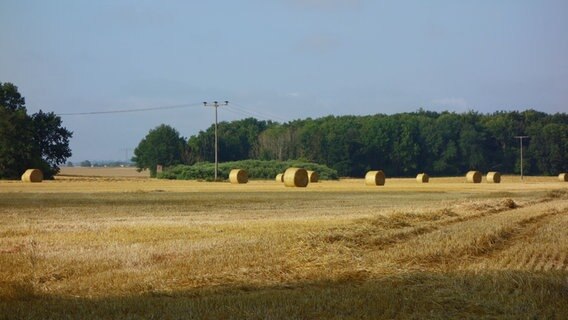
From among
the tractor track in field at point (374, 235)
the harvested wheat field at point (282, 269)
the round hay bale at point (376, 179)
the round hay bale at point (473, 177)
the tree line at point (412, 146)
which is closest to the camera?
the harvested wheat field at point (282, 269)

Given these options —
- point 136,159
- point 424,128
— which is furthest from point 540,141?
point 136,159

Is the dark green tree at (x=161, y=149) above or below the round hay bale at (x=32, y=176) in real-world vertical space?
above

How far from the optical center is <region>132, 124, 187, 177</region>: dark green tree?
11288 cm

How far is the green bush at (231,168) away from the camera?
265ft

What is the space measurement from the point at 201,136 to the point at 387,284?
115 meters

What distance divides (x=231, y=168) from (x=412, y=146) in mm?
45659

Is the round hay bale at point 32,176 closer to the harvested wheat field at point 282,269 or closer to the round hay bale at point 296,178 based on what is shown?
the round hay bale at point 296,178

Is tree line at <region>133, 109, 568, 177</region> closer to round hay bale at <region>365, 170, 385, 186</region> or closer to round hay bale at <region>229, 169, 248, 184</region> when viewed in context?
round hay bale at <region>229, 169, 248, 184</region>

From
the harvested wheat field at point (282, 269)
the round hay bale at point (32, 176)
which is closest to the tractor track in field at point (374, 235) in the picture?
the harvested wheat field at point (282, 269)

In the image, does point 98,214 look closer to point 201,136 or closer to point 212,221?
point 212,221

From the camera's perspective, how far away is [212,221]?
18.9 m

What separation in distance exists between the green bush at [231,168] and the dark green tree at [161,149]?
22445mm

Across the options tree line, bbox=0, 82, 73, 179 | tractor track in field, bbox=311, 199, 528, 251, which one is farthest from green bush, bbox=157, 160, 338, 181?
tractor track in field, bbox=311, 199, 528, 251

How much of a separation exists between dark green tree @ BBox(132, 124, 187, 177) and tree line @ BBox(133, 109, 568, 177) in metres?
0.43
